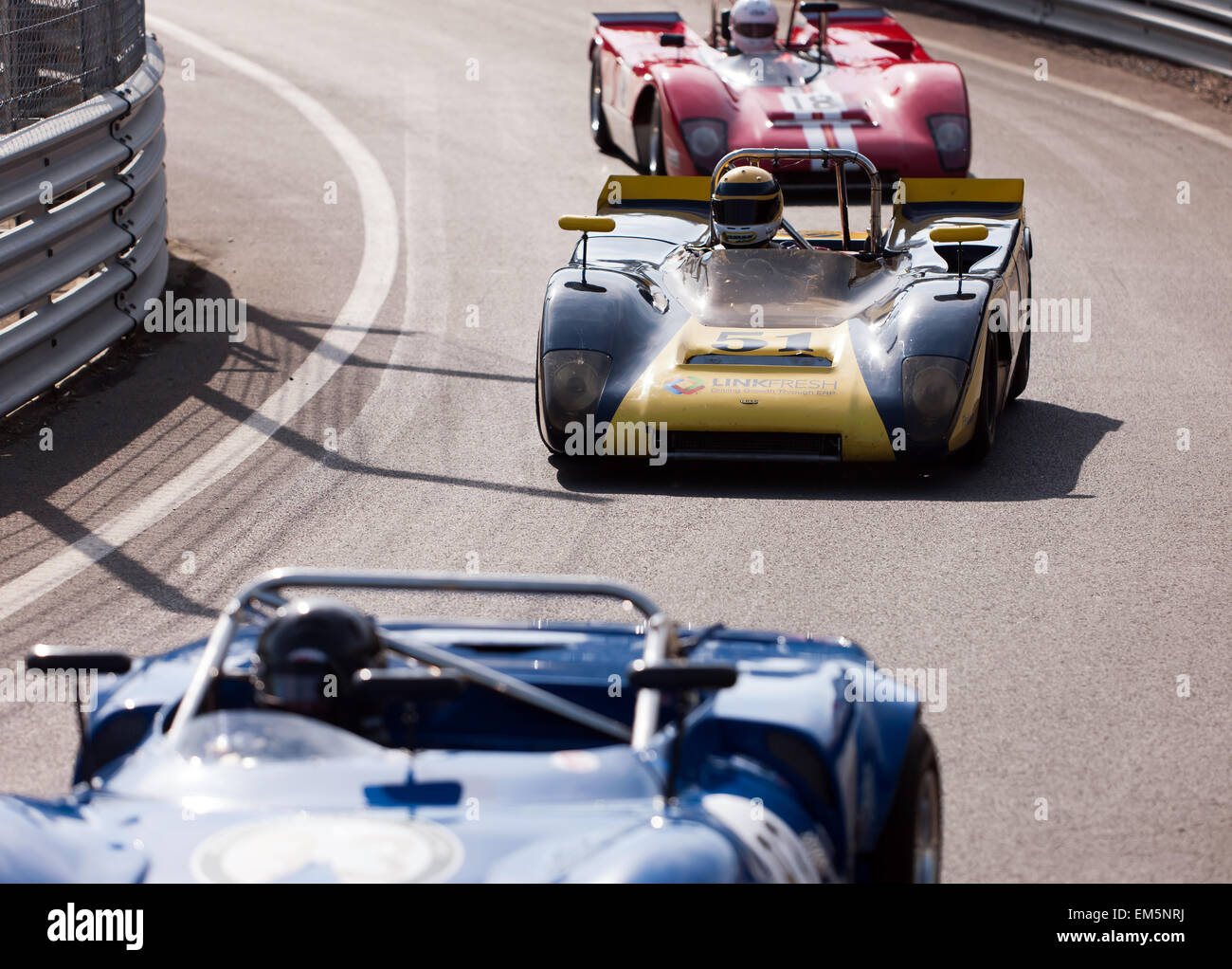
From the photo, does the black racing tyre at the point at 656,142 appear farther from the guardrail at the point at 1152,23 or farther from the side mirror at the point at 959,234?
the guardrail at the point at 1152,23

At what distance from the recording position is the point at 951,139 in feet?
42.8

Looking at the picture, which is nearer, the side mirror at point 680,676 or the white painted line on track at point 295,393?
the side mirror at point 680,676

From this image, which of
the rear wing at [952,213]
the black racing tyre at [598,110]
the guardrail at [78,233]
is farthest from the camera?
the black racing tyre at [598,110]

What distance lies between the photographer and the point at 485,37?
2025 centimetres

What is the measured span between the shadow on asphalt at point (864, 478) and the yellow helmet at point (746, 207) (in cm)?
152

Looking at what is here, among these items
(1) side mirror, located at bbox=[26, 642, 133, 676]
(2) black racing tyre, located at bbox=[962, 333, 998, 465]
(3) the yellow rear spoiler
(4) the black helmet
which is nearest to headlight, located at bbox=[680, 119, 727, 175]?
(3) the yellow rear spoiler

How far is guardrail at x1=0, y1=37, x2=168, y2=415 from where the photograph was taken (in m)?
8.12

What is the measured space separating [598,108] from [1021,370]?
25.3 feet

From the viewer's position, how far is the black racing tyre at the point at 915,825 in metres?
3.56

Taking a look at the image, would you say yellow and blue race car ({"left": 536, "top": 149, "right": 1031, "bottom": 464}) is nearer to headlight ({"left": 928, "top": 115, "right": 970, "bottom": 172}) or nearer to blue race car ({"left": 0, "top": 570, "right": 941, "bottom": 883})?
blue race car ({"left": 0, "top": 570, "right": 941, "bottom": 883})
